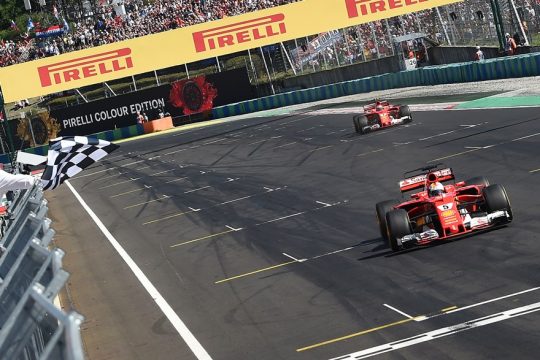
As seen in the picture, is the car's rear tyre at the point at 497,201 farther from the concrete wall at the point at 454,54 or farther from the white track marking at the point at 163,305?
the concrete wall at the point at 454,54

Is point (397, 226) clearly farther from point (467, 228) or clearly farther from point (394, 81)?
point (394, 81)

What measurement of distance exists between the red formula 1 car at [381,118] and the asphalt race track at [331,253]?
724 mm

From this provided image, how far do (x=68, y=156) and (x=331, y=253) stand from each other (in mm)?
4307

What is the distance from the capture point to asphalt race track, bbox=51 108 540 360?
1145 cm

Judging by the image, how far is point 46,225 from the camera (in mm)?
7785

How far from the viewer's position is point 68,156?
16.5 m

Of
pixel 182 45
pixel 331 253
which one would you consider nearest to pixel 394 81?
pixel 182 45

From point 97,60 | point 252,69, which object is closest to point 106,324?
point 97,60

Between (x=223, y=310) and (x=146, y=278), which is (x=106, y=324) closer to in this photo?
(x=223, y=310)

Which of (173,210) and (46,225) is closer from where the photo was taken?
(46,225)

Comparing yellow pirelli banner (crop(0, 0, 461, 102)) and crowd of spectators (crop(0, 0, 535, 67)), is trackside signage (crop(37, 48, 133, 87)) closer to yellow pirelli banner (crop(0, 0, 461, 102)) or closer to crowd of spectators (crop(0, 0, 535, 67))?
yellow pirelli banner (crop(0, 0, 461, 102))

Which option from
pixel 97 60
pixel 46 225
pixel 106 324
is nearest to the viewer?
pixel 46 225

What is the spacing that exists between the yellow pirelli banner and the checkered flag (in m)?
37.8

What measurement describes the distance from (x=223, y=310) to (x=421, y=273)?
2.68m
